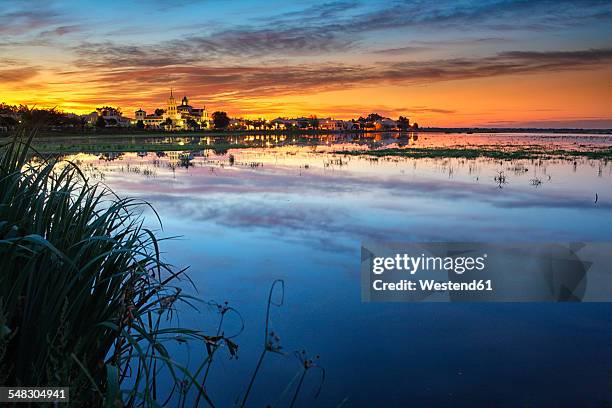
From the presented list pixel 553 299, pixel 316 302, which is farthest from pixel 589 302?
pixel 316 302

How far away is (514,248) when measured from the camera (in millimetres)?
13039

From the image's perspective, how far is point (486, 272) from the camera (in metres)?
11.1

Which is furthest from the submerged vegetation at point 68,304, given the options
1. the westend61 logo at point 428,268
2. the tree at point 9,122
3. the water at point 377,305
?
the westend61 logo at point 428,268

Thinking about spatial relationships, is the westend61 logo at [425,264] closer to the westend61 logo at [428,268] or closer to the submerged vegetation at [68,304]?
the westend61 logo at [428,268]

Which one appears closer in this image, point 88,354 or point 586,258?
point 88,354

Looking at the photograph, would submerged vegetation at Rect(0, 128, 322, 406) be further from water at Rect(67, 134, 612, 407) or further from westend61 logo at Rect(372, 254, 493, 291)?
westend61 logo at Rect(372, 254, 493, 291)

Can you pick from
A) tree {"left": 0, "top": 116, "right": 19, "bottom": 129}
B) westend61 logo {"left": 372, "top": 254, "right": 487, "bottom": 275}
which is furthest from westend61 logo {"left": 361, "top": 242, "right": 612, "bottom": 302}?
tree {"left": 0, "top": 116, "right": 19, "bottom": 129}

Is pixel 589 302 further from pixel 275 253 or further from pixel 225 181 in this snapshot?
pixel 225 181

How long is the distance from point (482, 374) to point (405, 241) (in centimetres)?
749

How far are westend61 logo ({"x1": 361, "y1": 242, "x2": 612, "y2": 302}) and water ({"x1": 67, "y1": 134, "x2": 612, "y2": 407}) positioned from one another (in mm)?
417

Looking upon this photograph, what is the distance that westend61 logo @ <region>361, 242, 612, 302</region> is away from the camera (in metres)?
9.68

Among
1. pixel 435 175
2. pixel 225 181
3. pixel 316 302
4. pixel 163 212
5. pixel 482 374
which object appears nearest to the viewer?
pixel 482 374

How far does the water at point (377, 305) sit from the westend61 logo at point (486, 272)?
1.37ft

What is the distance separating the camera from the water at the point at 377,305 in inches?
252
